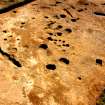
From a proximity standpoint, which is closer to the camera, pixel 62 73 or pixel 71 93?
pixel 71 93

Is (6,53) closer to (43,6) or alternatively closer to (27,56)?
(27,56)

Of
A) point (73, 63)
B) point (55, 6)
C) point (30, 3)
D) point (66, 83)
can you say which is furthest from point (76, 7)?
point (66, 83)

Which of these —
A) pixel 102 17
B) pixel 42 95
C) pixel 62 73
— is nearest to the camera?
pixel 42 95

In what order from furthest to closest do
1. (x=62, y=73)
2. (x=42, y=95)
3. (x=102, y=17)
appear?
(x=102, y=17) < (x=62, y=73) < (x=42, y=95)

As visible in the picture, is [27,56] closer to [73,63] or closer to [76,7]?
[73,63]

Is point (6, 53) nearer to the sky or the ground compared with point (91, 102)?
nearer to the sky

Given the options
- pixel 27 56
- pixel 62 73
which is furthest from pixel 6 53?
pixel 62 73
